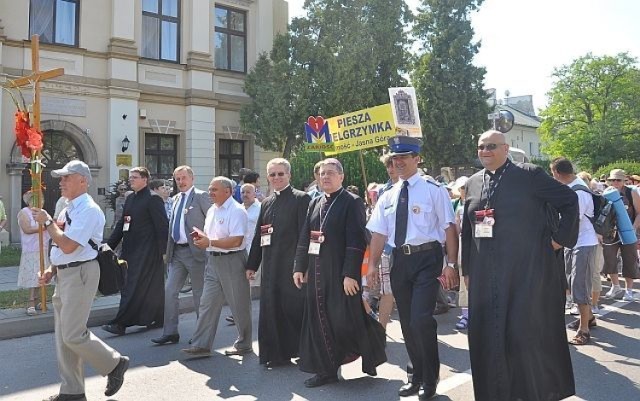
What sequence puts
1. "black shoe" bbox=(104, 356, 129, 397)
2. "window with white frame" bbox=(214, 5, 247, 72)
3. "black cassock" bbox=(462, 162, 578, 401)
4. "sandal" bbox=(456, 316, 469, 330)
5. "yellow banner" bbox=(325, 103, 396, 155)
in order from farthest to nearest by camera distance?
"window with white frame" bbox=(214, 5, 247, 72), "yellow banner" bbox=(325, 103, 396, 155), "sandal" bbox=(456, 316, 469, 330), "black shoe" bbox=(104, 356, 129, 397), "black cassock" bbox=(462, 162, 578, 401)

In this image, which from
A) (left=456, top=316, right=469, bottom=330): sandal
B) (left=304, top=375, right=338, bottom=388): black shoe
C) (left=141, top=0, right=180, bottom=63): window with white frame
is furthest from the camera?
(left=141, top=0, right=180, bottom=63): window with white frame

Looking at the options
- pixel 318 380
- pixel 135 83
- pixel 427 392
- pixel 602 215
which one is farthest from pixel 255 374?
pixel 135 83

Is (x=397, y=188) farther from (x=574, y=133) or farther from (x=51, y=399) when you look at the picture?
(x=574, y=133)

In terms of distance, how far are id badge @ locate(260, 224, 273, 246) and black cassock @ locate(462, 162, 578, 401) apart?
2.14m

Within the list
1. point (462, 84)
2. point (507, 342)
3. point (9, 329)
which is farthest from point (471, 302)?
point (462, 84)

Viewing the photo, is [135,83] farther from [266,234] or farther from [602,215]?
[602,215]

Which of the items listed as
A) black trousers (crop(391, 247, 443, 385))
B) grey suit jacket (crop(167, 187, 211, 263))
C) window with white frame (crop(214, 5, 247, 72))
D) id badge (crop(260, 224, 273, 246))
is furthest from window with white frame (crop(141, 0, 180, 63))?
black trousers (crop(391, 247, 443, 385))

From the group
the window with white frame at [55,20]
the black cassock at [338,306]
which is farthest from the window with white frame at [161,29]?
the black cassock at [338,306]

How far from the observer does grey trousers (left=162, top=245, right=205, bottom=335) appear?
662 centimetres

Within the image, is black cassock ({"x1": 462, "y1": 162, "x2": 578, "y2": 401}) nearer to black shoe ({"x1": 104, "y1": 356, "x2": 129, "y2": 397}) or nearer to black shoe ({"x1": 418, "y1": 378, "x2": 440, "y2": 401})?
black shoe ({"x1": 418, "y1": 378, "x2": 440, "y2": 401})

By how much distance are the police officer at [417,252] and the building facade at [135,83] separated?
43.6 feet

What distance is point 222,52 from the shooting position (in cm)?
1988

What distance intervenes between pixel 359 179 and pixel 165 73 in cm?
679

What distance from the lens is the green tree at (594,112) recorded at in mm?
48312
